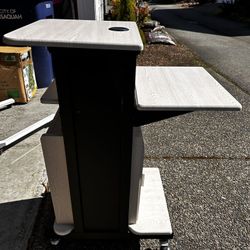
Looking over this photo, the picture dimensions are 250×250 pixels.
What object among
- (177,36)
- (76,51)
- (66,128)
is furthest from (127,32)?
(177,36)

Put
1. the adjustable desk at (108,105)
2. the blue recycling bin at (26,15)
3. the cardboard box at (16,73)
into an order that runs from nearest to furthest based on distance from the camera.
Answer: the adjustable desk at (108,105) < the cardboard box at (16,73) < the blue recycling bin at (26,15)

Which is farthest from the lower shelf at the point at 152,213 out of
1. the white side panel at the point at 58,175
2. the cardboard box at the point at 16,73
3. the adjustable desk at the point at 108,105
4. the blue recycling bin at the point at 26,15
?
the blue recycling bin at the point at 26,15

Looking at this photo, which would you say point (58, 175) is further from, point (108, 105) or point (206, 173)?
point (206, 173)

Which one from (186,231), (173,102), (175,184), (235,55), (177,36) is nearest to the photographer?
(173,102)

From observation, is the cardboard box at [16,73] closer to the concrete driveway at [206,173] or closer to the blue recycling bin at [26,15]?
the blue recycling bin at [26,15]

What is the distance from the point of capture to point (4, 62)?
3.52 meters

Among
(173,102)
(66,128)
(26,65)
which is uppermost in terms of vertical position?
(173,102)

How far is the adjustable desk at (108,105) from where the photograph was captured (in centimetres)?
121

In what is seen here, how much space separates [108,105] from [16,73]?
267 centimetres

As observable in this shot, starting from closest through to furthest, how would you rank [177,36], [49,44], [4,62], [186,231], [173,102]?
[49,44], [173,102], [186,231], [4,62], [177,36]

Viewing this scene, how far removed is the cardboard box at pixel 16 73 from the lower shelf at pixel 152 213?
232 cm

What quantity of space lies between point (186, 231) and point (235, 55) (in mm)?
6191

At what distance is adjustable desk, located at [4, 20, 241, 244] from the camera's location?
121cm

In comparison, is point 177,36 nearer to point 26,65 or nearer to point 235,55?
point 235,55
